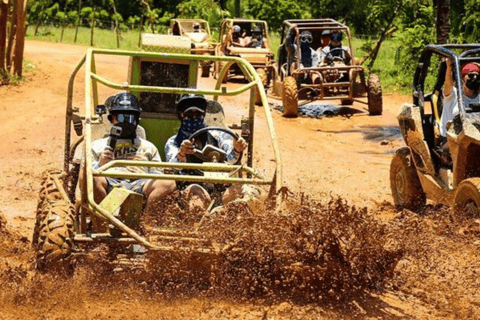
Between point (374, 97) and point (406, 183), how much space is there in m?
7.91

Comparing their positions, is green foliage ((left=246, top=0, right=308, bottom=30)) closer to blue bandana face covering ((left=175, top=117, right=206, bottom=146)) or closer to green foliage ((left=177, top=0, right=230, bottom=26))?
green foliage ((left=177, top=0, right=230, bottom=26))

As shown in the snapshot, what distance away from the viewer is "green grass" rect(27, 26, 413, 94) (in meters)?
22.5

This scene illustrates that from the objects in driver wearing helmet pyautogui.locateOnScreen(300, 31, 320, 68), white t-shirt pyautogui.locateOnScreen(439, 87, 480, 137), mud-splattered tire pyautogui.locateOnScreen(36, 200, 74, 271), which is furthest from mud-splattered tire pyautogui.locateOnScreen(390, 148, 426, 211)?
driver wearing helmet pyautogui.locateOnScreen(300, 31, 320, 68)

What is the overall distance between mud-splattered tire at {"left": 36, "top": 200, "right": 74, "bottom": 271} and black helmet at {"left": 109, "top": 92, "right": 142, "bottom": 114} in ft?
4.34

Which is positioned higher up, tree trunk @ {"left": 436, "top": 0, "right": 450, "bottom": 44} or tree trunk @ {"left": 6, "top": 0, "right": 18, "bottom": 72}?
tree trunk @ {"left": 436, "top": 0, "right": 450, "bottom": 44}

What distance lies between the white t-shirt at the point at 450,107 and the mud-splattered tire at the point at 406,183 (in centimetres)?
84

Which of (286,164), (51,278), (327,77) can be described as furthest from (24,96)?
(51,278)

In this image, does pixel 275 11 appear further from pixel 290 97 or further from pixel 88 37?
pixel 290 97

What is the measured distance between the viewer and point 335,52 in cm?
1842

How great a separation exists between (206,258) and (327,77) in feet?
39.3

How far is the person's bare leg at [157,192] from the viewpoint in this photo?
6993 millimetres

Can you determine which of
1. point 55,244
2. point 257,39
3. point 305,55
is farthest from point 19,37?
point 55,244

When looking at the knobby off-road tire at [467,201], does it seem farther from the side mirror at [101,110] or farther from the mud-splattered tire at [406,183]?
the side mirror at [101,110]

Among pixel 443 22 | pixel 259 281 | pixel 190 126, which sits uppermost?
pixel 443 22
